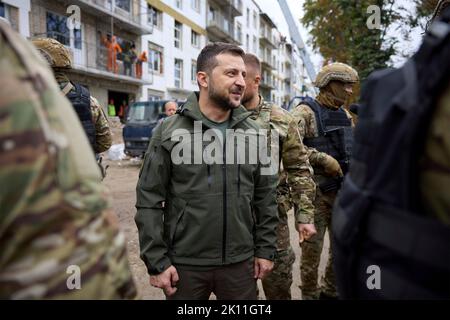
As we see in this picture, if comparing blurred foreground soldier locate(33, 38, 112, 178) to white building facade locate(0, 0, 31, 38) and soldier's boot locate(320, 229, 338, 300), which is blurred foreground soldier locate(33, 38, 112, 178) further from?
white building facade locate(0, 0, 31, 38)

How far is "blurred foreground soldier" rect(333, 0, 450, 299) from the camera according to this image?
0.75m

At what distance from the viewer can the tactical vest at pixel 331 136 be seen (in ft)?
10.1

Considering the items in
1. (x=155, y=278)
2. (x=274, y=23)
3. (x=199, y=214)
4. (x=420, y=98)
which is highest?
(x=274, y=23)

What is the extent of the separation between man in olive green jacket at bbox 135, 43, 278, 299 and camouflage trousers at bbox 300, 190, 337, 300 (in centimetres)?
107

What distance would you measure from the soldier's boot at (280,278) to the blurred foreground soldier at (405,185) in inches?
67.5

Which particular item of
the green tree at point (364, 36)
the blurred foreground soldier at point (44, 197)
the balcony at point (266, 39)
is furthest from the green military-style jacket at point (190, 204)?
the balcony at point (266, 39)

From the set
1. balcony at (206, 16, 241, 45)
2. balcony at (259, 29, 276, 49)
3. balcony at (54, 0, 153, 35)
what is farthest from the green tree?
balcony at (259, 29, 276, 49)

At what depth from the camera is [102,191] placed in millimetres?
792

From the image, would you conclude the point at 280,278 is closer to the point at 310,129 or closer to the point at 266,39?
the point at 310,129

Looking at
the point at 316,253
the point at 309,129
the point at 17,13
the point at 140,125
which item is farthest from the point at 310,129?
the point at 17,13

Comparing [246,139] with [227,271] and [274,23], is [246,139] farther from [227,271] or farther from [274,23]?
[274,23]

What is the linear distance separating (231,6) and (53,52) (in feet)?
100
